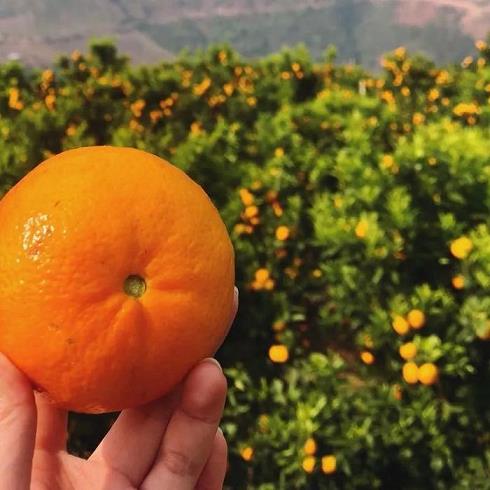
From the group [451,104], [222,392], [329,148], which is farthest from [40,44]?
[222,392]

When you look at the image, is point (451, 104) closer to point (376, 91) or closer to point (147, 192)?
point (376, 91)

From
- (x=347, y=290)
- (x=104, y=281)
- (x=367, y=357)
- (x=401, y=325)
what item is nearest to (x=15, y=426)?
(x=104, y=281)

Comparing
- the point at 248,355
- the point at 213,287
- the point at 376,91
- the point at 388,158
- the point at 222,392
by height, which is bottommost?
the point at 376,91

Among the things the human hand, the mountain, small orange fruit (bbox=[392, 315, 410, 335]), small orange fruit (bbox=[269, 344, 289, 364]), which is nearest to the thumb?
the human hand

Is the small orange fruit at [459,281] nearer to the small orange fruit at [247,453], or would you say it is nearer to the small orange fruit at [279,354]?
the small orange fruit at [279,354]

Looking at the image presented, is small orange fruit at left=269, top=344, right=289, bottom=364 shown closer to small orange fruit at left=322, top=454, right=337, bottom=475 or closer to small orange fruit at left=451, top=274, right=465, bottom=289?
small orange fruit at left=322, top=454, right=337, bottom=475

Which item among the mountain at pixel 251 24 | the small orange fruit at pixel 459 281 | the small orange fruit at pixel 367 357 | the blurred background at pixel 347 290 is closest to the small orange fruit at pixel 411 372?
the blurred background at pixel 347 290

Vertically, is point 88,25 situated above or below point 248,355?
below
